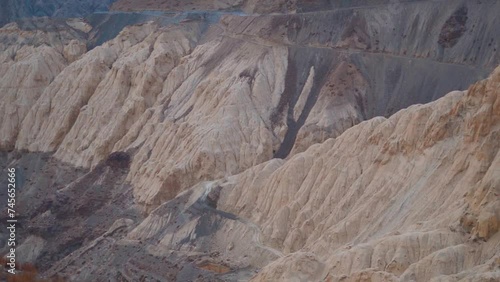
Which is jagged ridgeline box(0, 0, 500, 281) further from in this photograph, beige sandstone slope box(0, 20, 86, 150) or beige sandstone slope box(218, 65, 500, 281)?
beige sandstone slope box(0, 20, 86, 150)

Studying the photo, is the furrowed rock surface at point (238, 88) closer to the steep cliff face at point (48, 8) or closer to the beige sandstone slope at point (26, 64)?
the beige sandstone slope at point (26, 64)

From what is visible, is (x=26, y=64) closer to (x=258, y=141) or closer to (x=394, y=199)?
(x=258, y=141)

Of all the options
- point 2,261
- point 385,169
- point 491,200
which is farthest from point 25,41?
point 491,200

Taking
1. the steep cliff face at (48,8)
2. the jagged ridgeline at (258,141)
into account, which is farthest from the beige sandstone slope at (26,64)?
the steep cliff face at (48,8)

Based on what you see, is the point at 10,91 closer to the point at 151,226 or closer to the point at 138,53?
the point at 138,53

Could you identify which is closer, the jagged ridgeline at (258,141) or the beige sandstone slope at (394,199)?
the beige sandstone slope at (394,199)

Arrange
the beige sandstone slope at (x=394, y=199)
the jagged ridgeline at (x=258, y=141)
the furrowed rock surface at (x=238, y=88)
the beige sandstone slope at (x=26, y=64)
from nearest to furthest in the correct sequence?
the beige sandstone slope at (x=394, y=199), the jagged ridgeline at (x=258, y=141), the furrowed rock surface at (x=238, y=88), the beige sandstone slope at (x=26, y=64)

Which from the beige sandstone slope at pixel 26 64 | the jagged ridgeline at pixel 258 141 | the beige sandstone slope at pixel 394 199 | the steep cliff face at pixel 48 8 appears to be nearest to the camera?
the beige sandstone slope at pixel 394 199

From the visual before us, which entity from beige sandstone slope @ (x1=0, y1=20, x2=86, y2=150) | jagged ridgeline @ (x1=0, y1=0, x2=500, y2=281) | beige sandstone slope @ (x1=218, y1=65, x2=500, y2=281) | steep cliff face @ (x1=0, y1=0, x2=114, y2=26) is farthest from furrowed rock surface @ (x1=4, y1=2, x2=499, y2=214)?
steep cliff face @ (x1=0, y1=0, x2=114, y2=26)
